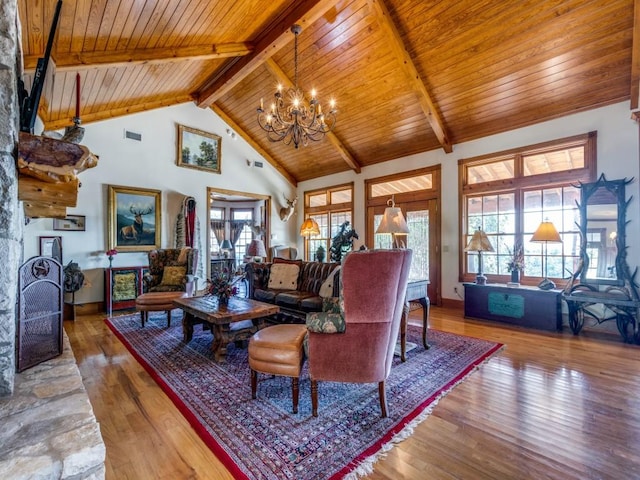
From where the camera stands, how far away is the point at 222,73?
5.56 meters

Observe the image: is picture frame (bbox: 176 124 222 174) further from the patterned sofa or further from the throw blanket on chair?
the patterned sofa

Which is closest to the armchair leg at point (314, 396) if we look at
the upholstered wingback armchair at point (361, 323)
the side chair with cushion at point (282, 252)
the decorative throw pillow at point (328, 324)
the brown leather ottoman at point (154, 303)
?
the upholstered wingback armchair at point (361, 323)

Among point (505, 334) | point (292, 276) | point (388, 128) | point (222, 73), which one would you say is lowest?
point (505, 334)

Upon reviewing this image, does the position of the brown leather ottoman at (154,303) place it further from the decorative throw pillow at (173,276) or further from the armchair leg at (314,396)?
the armchair leg at (314,396)

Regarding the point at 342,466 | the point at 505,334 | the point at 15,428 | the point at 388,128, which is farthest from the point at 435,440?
the point at 388,128

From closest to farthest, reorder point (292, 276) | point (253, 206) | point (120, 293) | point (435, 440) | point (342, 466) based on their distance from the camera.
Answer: point (342, 466), point (435, 440), point (292, 276), point (120, 293), point (253, 206)

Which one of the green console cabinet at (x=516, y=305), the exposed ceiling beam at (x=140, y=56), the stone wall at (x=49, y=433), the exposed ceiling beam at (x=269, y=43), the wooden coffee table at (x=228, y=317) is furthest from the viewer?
the green console cabinet at (x=516, y=305)

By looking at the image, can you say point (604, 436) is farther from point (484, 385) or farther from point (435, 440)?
point (435, 440)

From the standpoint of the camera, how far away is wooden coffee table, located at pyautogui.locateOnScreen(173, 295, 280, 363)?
9.65 feet

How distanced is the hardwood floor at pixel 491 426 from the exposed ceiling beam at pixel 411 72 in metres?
3.75

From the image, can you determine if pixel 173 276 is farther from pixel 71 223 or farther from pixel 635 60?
pixel 635 60

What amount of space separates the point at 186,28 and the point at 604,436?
5.52 metres

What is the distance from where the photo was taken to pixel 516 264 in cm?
459

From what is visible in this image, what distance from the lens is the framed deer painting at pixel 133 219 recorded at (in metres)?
5.43
